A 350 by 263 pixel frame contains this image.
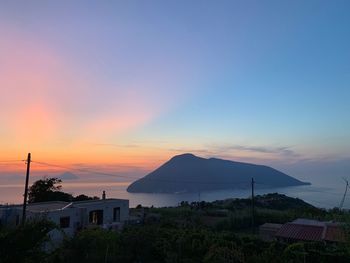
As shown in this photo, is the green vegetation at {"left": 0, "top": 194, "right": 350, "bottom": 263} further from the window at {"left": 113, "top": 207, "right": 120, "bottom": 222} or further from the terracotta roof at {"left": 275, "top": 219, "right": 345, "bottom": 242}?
the window at {"left": 113, "top": 207, "right": 120, "bottom": 222}

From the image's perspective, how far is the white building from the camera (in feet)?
91.9

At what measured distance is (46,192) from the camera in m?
42.6

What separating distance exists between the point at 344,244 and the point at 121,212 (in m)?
29.8

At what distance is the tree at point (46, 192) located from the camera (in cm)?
4225

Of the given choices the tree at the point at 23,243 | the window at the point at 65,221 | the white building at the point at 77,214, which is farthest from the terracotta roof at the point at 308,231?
the tree at the point at 23,243

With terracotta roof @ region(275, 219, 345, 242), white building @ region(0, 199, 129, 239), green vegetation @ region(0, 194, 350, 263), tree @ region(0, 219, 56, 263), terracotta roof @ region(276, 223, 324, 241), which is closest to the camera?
tree @ region(0, 219, 56, 263)

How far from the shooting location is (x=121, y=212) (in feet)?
124

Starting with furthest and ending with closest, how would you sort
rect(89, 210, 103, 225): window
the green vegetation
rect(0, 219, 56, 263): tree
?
rect(89, 210, 103, 225): window → the green vegetation → rect(0, 219, 56, 263): tree

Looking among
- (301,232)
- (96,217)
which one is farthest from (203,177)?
(301,232)

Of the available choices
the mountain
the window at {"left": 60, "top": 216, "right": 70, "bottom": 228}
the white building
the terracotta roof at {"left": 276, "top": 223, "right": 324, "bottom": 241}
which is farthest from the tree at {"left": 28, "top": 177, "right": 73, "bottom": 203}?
the mountain

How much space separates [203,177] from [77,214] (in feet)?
198

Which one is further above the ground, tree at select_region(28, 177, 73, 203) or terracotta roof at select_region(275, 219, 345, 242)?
tree at select_region(28, 177, 73, 203)

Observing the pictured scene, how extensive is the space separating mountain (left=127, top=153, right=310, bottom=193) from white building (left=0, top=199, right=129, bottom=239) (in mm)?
39333

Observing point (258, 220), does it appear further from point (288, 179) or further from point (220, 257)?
point (288, 179)
